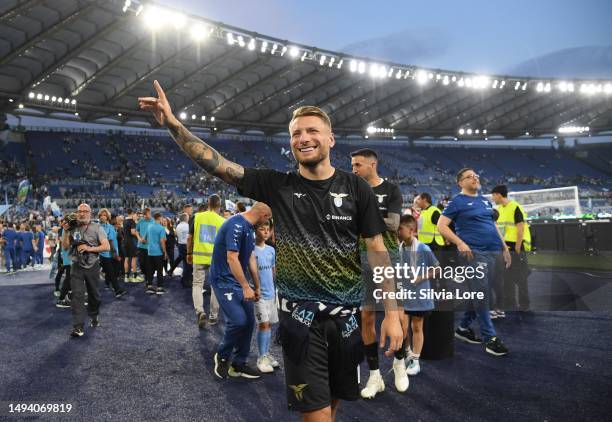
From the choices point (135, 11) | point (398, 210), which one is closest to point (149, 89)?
point (135, 11)

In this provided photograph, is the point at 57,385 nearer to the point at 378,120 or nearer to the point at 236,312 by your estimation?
the point at 236,312

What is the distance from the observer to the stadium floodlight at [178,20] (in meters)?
21.7

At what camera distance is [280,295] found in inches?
91.7

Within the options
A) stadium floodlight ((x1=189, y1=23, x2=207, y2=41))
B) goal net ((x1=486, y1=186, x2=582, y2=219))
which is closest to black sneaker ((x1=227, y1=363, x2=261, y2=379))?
goal net ((x1=486, y1=186, x2=582, y2=219))

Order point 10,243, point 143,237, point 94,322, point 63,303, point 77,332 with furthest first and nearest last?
point 10,243 < point 143,237 < point 63,303 < point 94,322 < point 77,332

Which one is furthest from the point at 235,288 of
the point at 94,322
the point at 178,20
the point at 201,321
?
the point at 178,20

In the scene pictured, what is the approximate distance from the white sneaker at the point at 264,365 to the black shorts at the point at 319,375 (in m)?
2.63

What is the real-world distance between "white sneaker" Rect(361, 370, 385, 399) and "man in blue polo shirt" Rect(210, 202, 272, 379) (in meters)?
1.25

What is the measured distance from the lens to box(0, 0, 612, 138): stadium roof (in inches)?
861

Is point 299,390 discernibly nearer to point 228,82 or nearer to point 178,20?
point 178,20

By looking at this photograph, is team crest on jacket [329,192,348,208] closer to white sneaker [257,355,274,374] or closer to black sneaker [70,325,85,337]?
white sneaker [257,355,274,374]

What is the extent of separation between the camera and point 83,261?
651 cm

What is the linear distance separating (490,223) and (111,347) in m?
5.35

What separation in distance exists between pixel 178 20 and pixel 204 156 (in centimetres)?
2248
